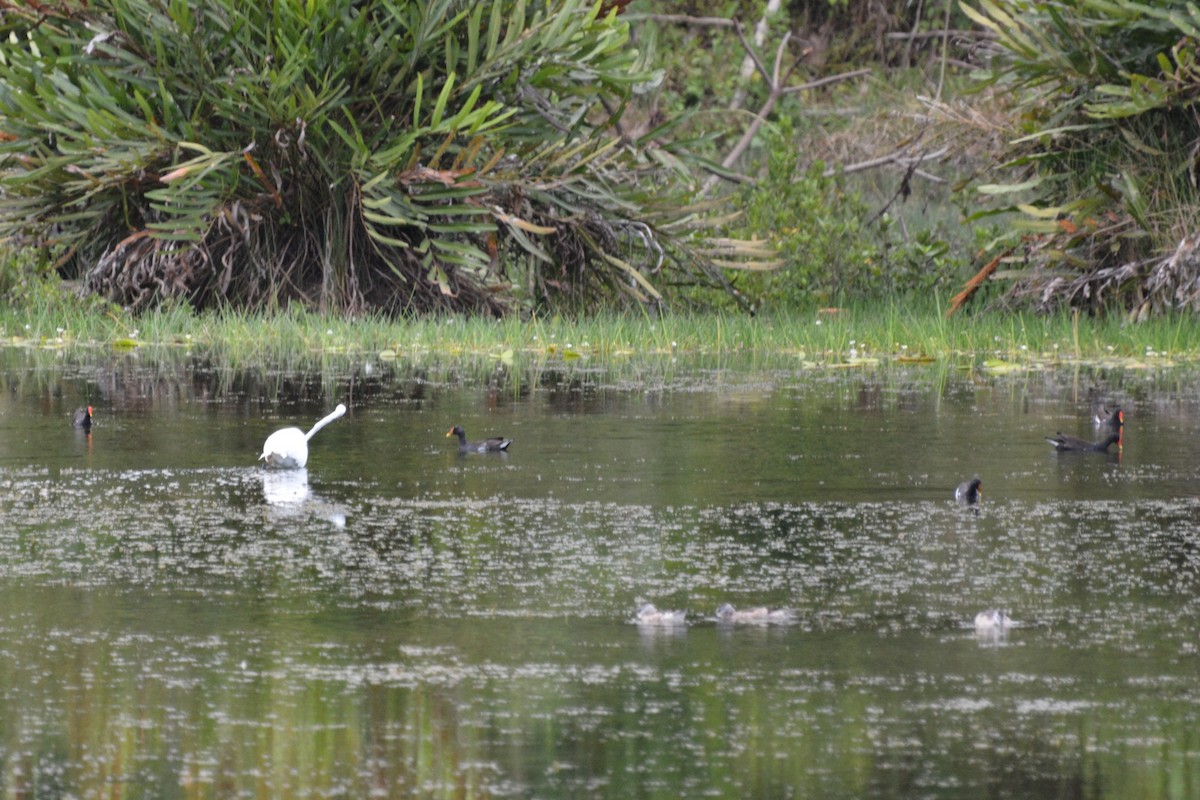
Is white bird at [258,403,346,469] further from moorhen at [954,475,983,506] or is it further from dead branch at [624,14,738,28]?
dead branch at [624,14,738,28]

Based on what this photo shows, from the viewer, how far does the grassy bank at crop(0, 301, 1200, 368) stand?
1513 centimetres

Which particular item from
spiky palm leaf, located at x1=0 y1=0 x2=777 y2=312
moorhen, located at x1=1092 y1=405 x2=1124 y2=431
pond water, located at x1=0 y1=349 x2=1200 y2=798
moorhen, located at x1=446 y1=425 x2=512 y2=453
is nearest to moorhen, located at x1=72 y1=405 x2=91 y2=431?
pond water, located at x1=0 y1=349 x2=1200 y2=798

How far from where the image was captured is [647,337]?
16.0 m

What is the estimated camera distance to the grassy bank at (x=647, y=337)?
49.6ft

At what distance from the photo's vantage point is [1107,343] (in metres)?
15.3

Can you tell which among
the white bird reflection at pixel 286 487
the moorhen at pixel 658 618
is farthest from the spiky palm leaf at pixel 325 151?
the moorhen at pixel 658 618

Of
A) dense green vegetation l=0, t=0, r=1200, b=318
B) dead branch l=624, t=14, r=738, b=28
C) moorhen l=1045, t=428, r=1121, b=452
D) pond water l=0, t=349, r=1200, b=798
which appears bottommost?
pond water l=0, t=349, r=1200, b=798

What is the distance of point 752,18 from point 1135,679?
25949 mm

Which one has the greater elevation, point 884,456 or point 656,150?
point 656,150

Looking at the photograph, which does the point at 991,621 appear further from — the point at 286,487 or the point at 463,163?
the point at 463,163

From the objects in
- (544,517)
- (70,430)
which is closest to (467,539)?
(544,517)

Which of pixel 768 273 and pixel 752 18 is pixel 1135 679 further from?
pixel 752 18

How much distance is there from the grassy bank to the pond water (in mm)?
3600

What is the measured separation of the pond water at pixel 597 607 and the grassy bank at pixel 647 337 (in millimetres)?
3600
